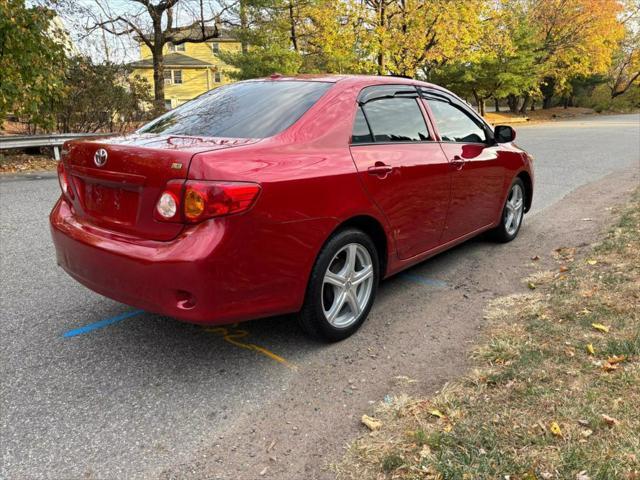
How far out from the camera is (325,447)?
7.68 ft

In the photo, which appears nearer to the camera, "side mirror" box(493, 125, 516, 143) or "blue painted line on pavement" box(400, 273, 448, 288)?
"blue painted line on pavement" box(400, 273, 448, 288)

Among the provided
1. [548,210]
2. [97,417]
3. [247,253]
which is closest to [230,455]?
[97,417]

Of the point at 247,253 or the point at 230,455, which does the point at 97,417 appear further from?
the point at 247,253

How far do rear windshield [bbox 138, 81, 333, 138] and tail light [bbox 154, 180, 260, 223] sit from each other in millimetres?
536

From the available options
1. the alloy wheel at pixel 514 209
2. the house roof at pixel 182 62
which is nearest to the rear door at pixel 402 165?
the alloy wheel at pixel 514 209

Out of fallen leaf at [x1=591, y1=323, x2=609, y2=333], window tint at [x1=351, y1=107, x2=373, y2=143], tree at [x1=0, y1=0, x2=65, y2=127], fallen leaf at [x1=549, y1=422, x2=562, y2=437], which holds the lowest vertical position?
fallen leaf at [x1=549, y1=422, x2=562, y2=437]

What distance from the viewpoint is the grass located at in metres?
2.07

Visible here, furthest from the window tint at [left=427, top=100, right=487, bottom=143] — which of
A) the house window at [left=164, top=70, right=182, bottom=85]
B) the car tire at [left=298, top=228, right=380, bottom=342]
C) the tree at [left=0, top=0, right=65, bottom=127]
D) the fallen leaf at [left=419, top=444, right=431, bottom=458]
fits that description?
the house window at [left=164, top=70, right=182, bottom=85]

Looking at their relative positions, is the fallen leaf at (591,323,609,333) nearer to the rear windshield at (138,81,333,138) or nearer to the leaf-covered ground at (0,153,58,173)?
the rear windshield at (138,81,333,138)

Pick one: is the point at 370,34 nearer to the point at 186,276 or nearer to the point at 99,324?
the point at 99,324

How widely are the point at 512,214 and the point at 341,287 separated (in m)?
3.12

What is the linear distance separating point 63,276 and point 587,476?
4.01m

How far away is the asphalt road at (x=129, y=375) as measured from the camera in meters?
2.31

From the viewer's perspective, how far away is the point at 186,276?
250 cm
